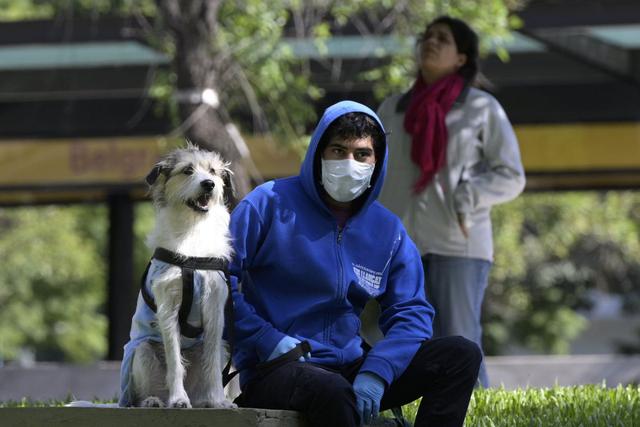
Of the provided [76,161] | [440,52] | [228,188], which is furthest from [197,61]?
[228,188]

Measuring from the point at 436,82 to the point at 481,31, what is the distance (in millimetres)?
4900

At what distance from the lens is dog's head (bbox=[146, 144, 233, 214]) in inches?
235

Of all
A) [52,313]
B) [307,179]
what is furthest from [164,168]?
[52,313]

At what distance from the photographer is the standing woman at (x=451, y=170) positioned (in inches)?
320

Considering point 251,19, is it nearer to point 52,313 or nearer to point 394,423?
point 394,423

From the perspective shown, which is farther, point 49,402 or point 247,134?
point 247,134

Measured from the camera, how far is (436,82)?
27.7ft

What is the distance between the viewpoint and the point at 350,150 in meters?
6.21

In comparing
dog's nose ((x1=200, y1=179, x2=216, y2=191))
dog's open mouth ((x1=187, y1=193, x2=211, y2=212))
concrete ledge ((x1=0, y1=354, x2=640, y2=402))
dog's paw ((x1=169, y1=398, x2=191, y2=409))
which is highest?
dog's nose ((x1=200, y1=179, x2=216, y2=191))

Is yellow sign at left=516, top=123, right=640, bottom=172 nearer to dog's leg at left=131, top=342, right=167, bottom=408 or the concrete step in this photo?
dog's leg at left=131, top=342, right=167, bottom=408

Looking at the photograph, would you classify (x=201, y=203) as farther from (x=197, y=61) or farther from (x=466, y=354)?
(x=197, y=61)

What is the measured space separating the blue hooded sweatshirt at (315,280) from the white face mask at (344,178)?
0.22ft

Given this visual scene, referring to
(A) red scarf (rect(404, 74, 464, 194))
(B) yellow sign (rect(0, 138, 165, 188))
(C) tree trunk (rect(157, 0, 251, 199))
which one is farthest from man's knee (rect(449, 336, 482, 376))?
(B) yellow sign (rect(0, 138, 165, 188))

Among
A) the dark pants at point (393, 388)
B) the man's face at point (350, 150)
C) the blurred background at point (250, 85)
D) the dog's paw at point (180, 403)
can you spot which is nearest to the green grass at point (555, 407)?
the dark pants at point (393, 388)
